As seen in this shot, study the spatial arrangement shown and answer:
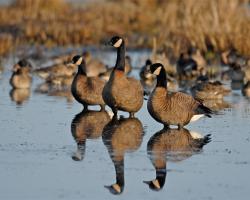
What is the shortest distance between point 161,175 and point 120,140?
98.8 inches

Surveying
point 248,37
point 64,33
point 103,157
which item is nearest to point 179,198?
point 103,157

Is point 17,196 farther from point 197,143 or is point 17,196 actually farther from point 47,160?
point 197,143

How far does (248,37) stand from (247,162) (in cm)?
1381

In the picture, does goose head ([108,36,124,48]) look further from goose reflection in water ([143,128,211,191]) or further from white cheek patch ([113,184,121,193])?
white cheek patch ([113,184,121,193])

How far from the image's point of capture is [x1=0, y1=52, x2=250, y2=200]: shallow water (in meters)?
9.34

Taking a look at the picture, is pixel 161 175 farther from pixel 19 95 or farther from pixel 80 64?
pixel 19 95

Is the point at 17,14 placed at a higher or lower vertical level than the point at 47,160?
higher

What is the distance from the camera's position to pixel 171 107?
13.6 metres

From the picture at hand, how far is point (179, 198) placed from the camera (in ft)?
29.5

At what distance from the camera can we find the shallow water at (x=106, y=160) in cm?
934

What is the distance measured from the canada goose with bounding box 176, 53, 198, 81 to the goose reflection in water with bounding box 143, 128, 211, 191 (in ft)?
32.8

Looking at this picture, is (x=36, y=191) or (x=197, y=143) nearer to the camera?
(x=36, y=191)

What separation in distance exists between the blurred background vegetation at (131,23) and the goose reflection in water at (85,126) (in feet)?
31.9

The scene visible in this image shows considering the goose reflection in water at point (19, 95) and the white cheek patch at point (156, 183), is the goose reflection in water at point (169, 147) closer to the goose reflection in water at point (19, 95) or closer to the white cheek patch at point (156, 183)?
the white cheek patch at point (156, 183)
